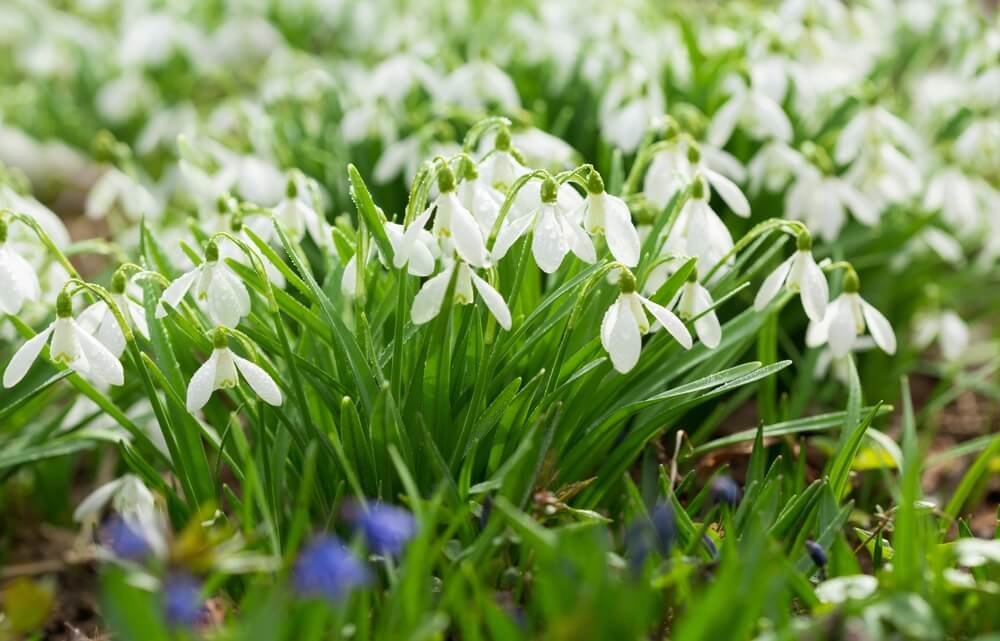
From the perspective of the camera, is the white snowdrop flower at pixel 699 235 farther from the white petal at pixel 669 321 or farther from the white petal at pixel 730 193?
the white petal at pixel 669 321

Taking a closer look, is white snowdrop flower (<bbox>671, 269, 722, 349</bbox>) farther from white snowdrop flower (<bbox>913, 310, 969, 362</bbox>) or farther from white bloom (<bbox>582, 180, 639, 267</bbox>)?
white snowdrop flower (<bbox>913, 310, 969, 362</bbox>)

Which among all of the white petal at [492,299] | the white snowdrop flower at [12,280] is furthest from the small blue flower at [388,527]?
the white snowdrop flower at [12,280]

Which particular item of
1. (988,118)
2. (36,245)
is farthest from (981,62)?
(36,245)

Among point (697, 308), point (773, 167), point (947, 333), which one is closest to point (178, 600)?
point (697, 308)

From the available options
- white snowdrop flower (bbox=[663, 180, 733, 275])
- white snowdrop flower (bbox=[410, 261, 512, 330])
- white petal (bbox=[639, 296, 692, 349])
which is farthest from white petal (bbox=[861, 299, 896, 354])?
white snowdrop flower (bbox=[410, 261, 512, 330])

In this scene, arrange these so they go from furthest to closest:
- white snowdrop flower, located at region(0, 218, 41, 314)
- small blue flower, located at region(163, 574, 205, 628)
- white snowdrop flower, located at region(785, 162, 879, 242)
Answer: white snowdrop flower, located at region(785, 162, 879, 242), white snowdrop flower, located at region(0, 218, 41, 314), small blue flower, located at region(163, 574, 205, 628)
